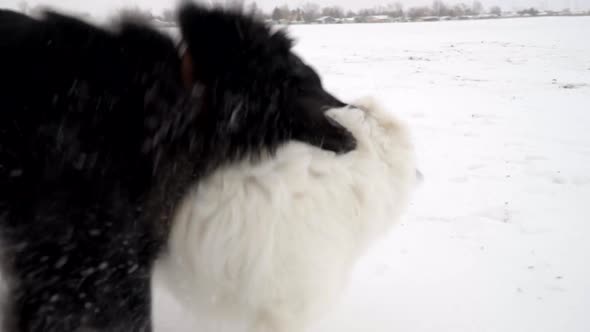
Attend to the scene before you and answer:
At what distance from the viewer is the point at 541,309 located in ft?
7.10

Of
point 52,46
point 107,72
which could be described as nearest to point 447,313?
point 107,72

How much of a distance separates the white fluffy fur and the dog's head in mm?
71

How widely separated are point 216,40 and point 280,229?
60cm

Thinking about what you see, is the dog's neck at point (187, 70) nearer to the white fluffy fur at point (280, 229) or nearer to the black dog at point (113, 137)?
the black dog at point (113, 137)

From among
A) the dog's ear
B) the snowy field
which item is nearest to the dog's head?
the dog's ear

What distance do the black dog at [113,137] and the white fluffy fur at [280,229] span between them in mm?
66

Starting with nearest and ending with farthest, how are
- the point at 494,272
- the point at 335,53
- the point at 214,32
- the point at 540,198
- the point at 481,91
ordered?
the point at 214,32, the point at 494,272, the point at 540,198, the point at 481,91, the point at 335,53

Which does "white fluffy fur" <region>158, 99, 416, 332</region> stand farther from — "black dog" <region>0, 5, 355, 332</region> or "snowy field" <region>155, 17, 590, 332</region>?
"snowy field" <region>155, 17, 590, 332</region>

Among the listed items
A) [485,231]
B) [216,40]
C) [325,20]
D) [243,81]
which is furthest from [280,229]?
[325,20]

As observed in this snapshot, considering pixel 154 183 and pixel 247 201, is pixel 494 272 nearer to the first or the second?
pixel 247 201

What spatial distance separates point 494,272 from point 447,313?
1.88 ft

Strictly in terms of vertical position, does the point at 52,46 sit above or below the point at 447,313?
above

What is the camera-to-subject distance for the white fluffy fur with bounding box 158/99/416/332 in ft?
4.40

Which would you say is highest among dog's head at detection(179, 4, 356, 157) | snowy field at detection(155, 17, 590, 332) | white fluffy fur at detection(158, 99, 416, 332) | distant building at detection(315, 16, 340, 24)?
distant building at detection(315, 16, 340, 24)
